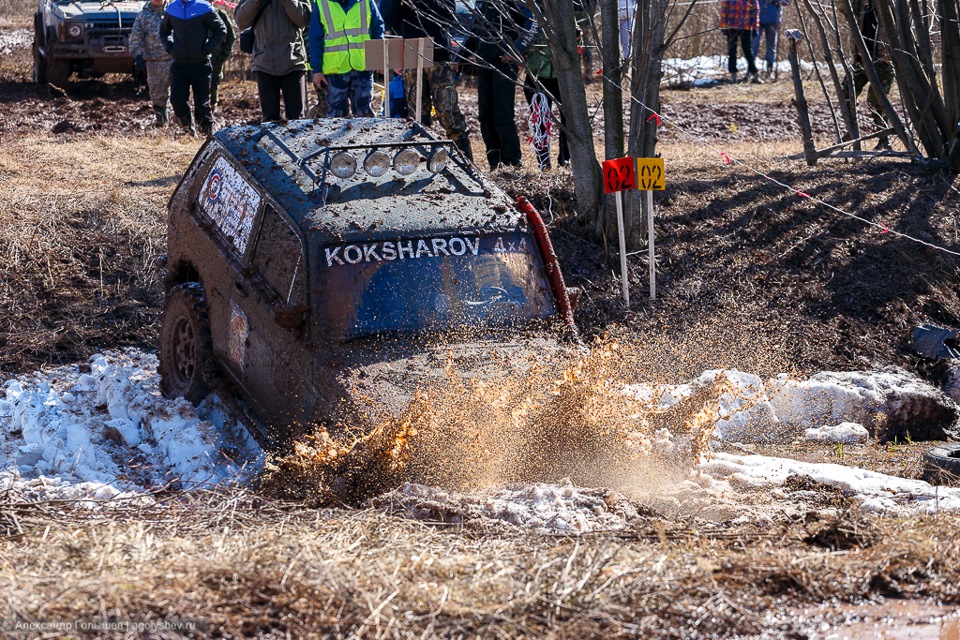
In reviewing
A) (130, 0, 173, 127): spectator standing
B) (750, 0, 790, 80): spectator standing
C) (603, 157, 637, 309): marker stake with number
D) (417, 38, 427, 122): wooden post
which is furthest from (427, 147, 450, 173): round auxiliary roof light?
(750, 0, 790, 80): spectator standing

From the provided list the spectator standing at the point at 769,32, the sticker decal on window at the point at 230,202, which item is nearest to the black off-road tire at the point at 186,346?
the sticker decal on window at the point at 230,202

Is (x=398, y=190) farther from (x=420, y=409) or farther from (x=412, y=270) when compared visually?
(x=420, y=409)

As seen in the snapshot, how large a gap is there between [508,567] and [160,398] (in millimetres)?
3874

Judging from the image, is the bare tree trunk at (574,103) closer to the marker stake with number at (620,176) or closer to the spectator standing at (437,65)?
the marker stake with number at (620,176)

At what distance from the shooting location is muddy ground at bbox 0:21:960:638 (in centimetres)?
446

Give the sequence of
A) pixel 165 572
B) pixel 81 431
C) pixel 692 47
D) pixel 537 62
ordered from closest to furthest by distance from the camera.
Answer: pixel 165 572 → pixel 81 431 → pixel 537 62 → pixel 692 47

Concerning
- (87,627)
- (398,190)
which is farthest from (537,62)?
(87,627)

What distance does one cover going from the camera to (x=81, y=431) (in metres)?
7.34

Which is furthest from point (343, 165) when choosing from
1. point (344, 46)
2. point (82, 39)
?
point (82, 39)

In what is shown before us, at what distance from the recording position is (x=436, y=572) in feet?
15.2

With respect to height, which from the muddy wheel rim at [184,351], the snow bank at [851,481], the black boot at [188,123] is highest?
the black boot at [188,123]

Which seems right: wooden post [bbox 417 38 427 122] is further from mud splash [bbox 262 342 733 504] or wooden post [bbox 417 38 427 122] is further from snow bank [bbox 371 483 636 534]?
snow bank [bbox 371 483 636 534]

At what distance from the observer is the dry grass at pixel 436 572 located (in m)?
4.25

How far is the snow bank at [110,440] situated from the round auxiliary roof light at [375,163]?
1.65 meters
